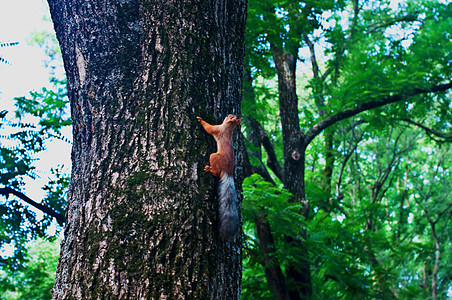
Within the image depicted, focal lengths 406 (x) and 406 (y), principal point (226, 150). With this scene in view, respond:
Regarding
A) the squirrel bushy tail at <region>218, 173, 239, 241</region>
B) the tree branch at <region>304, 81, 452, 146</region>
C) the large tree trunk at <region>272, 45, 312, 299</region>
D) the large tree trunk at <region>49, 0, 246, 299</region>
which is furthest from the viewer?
the tree branch at <region>304, 81, 452, 146</region>

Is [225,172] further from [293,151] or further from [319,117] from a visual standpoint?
[319,117]

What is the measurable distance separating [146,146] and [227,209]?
51cm

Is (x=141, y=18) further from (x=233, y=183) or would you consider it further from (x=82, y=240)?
(x=82, y=240)

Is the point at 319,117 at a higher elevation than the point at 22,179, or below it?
higher

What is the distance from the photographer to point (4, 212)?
5355 mm

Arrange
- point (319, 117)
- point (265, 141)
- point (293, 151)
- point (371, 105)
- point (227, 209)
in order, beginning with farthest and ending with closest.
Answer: point (265, 141)
point (319, 117)
point (293, 151)
point (371, 105)
point (227, 209)

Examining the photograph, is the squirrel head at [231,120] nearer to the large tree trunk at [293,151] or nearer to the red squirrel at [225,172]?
the red squirrel at [225,172]

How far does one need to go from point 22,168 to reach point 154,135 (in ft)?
13.2

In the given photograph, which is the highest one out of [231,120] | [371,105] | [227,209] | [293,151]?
[371,105]

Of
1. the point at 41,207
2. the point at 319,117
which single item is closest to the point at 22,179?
the point at 41,207

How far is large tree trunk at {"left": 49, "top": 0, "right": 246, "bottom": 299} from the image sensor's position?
1.83 m

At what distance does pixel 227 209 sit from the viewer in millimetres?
2010

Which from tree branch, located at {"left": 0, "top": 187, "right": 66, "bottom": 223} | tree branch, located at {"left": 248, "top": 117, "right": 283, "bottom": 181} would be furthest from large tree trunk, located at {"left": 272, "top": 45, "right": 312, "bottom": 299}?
A: tree branch, located at {"left": 0, "top": 187, "right": 66, "bottom": 223}

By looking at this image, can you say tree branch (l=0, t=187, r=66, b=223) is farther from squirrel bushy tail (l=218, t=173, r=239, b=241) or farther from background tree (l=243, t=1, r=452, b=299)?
squirrel bushy tail (l=218, t=173, r=239, b=241)
